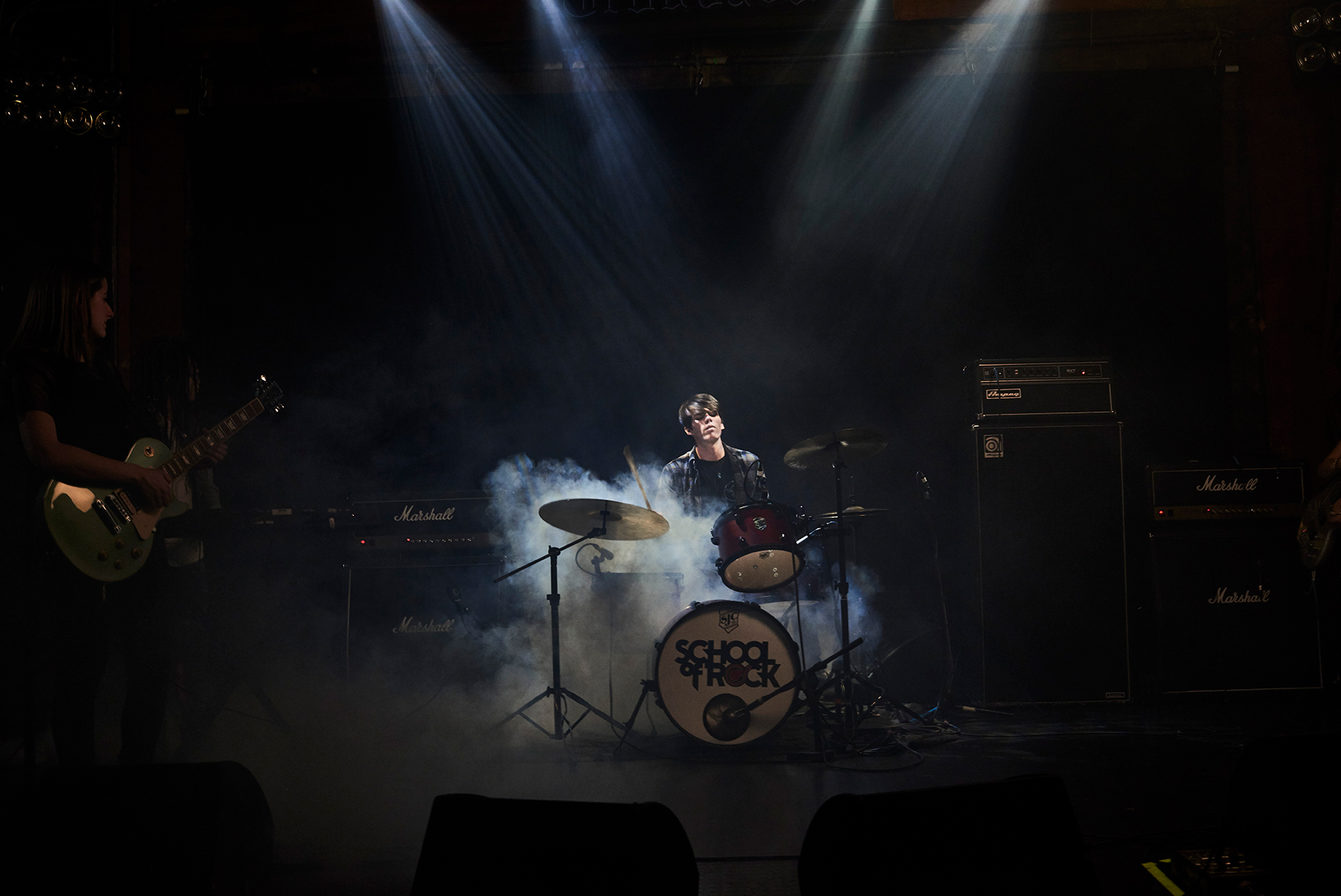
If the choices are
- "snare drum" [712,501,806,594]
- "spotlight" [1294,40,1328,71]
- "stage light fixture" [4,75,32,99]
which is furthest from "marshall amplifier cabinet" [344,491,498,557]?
"spotlight" [1294,40,1328,71]

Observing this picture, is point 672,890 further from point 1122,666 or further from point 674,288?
point 674,288

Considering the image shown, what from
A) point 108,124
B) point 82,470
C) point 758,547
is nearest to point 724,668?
point 758,547

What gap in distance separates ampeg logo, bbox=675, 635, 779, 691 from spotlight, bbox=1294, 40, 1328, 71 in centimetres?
462

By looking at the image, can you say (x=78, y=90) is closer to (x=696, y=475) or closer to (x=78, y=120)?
(x=78, y=120)

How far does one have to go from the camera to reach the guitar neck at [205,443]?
306 cm

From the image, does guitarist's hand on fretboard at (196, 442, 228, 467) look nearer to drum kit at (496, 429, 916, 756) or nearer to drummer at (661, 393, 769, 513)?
drum kit at (496, 429, 916, 756)

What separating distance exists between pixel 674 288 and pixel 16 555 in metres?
3.75

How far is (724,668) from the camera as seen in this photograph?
3.65 m

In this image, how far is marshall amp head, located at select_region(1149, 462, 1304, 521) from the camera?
4.43 metres

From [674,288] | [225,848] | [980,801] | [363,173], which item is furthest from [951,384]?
[225,848]

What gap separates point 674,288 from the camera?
534 centimetres

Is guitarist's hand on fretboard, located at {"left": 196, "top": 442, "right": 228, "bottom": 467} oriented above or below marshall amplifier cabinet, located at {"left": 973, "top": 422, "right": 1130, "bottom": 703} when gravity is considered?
above

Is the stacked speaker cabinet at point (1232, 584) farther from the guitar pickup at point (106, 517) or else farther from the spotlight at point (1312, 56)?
the guitar pickup at point (106, 517)

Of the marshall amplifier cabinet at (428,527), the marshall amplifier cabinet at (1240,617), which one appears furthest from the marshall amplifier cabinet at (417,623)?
the marshall amplifier cabinet at (1240,617)
